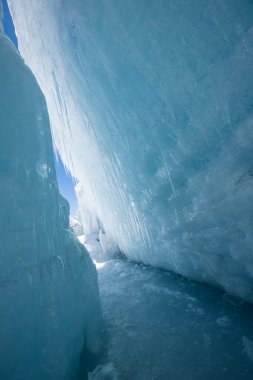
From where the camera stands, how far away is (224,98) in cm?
389

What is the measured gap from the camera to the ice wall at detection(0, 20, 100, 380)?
3.01m

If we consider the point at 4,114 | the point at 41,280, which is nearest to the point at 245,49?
the point at 4,114

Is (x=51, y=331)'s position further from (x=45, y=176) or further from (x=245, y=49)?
(x=245, y=49)

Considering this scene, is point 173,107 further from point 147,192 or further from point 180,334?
point 180,334

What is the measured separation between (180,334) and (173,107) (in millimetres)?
4888

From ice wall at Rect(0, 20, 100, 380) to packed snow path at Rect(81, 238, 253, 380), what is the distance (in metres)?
0.93

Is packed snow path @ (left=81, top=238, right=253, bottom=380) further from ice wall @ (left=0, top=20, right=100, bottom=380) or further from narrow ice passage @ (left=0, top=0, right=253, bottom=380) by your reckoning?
ice wall @ (left=0, top=20, right=100, bottom=380)

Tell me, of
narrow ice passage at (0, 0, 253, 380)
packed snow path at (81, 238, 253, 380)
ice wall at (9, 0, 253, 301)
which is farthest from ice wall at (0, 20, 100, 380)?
ice wall at (9, 0, 253, 301)

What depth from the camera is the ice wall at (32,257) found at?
301cm

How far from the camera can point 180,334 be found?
14.9 ft

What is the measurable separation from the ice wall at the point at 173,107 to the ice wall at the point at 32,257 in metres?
2.45

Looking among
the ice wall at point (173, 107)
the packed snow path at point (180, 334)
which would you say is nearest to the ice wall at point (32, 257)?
the packed snow path at point (180, 334)

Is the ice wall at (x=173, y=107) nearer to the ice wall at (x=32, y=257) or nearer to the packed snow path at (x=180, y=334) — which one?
the packed snow path at (x=180, y=334)

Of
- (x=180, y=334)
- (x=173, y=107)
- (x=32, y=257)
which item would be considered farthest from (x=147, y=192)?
(x=32, y=257)
